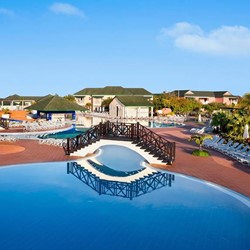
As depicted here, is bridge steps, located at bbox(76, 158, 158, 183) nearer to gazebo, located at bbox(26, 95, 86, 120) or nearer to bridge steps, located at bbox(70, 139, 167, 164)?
bridge steps, located at bbox(70, 139, 167, 164)

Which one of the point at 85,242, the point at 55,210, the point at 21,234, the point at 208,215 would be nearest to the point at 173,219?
the point at 208,215

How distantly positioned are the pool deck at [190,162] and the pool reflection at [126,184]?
1.12 m

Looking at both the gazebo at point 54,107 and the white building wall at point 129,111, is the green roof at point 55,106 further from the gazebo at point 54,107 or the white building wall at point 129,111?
the white building wall at point 129,111

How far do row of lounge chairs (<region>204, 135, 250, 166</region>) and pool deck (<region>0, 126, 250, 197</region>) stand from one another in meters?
0.36

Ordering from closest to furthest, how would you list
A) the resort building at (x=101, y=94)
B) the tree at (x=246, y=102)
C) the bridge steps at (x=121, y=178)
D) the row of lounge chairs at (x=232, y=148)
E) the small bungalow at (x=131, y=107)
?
the bridge steps at (x=121, y=178) → the row of lounge chairs at (x=232, y=148) → the tree at (x=246, y=102) → the small bungalow at (x=131, y=107) → the resort building at (x=101, y=94)

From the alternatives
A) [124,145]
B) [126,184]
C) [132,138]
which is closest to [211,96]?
[132,138]

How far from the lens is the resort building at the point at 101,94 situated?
6612 centimetres

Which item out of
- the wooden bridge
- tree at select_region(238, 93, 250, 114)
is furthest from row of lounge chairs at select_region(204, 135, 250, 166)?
tree at select_region(238, 93, 250, 114)

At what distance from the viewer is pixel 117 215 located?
9.26 meters

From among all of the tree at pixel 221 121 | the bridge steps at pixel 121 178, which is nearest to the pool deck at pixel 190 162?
the bridge steps at pixel 121 178

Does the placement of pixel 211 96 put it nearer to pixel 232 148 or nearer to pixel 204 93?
pixel 204 93

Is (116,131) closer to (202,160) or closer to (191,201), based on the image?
(202,160)

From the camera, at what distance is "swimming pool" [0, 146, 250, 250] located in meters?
7.48

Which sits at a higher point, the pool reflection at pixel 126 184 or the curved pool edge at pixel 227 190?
the curved pool edge at pixel 227 190
